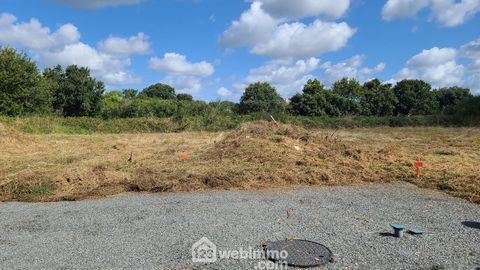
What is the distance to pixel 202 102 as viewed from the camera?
35.2 metres

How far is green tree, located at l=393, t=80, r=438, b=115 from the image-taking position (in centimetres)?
5175

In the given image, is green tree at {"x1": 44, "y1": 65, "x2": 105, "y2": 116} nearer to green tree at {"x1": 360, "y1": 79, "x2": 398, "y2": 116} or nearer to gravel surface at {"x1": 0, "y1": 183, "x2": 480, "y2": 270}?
green tree at {"x1": 360, "y1": 79, "x2": 398, "y2": 116}

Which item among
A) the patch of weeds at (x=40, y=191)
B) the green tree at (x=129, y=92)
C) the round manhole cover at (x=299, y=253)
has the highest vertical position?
the green tree at (x=129, y=92)

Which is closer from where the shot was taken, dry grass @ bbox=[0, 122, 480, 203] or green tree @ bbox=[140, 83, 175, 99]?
dry grass @ bbox=[0, 122, 480, 203]

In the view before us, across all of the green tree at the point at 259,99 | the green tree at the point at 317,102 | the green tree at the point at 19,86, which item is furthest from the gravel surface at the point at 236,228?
the green tree at the point at 259,99

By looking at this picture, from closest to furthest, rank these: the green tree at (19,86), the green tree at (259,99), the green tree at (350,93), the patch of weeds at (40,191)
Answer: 1. the patch of weeds at (40,191)
2. the green tree at (19,86)
3. the green tree at (350,93)
4. the green tree at (259,99)

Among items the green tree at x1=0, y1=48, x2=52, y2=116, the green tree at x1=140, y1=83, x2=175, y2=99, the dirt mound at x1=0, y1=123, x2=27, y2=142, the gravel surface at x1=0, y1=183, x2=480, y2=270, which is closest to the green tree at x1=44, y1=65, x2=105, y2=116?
the green tree at x1=0, y1=48, x2=52, y2=116

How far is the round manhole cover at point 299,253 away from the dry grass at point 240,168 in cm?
381

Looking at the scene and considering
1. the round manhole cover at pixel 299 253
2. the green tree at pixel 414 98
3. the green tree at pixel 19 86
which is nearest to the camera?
the round manhole cover at pixel 299 253

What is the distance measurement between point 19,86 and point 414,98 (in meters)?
45.5

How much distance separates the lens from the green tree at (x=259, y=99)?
165 ft

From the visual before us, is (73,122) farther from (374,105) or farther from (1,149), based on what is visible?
(374,105)

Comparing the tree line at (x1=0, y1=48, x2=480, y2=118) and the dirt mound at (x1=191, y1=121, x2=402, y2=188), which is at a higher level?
the tree line at (x1=0, y1=48, x2=480, y2=118)

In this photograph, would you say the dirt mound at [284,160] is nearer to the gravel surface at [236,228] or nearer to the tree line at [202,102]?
the gravel surface at [236,228]
